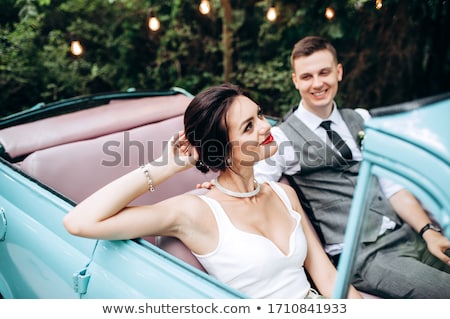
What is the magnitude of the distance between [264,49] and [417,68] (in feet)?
6.83

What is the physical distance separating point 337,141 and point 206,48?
4.06m

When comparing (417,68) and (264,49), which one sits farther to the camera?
(264,49)

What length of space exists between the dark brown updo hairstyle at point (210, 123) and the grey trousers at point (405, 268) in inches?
26.1

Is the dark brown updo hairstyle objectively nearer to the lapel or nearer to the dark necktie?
the lapel

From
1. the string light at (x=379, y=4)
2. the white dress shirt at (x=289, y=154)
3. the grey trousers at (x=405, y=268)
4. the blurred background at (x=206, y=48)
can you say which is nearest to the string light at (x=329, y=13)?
the blurred background at (x=206, y=48)

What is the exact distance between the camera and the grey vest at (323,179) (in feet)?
6.48

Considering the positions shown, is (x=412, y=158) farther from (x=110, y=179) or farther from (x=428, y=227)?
(x=110, y=179)

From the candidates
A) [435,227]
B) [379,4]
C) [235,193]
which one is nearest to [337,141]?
[235,193]

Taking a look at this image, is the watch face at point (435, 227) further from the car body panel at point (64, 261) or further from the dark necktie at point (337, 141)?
the dark necktie at point (337, 141)

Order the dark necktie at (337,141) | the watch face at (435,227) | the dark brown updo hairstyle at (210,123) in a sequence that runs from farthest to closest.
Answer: the dark necktie at (337,141), the dark brown updo hairstyle at (210,123), the watch face at (435,227)

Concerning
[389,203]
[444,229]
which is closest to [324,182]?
[389,203]

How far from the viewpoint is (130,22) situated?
575 cm

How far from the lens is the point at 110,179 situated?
2.00 meters
